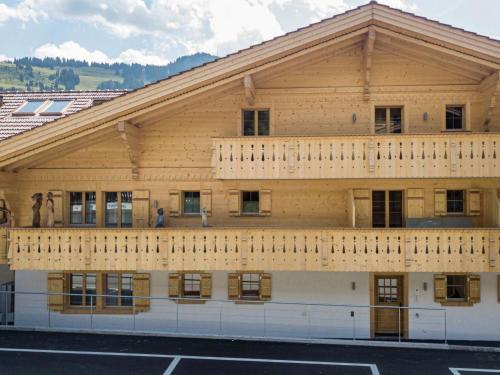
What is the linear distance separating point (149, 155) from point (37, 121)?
5405 millimetres

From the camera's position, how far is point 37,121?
1808cm

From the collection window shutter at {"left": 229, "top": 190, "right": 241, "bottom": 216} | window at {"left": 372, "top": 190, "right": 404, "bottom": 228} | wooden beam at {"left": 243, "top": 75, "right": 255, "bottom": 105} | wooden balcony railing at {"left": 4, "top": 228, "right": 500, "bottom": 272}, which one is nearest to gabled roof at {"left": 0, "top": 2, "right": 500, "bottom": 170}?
wooden beam at {"left": 243, "top": 75, "right": 255, "bottom": 105}

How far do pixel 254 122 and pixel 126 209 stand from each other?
5.53 metres

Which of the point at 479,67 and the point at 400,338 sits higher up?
the point at 479,67

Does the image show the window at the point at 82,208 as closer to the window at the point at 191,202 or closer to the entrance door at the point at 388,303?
the window at the point at 191,202

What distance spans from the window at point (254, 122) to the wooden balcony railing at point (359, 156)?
1.80 m

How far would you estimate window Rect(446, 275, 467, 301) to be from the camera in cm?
1557

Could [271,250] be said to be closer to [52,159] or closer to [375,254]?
[375,254]

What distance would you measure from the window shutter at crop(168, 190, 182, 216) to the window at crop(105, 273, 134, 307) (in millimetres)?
2718

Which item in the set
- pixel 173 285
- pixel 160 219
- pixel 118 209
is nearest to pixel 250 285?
pixel 173 285

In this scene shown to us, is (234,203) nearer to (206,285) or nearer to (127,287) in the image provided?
(206,285)

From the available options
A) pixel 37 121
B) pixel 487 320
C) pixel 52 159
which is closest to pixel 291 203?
pixel 487 320

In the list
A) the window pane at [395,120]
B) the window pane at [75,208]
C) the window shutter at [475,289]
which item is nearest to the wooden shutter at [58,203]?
the window pane at [75,208]

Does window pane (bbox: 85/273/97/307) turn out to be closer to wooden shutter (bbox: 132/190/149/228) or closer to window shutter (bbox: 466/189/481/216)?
wooden shutter (bbox: 132/190/149/228)
